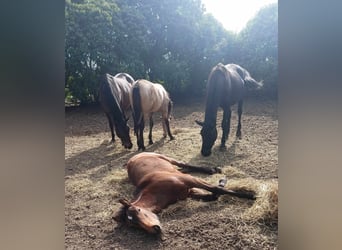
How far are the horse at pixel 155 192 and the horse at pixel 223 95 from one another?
75cm

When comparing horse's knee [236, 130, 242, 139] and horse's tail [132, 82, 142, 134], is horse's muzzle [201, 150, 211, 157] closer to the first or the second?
horse's knee [236, 130, 242, 139]

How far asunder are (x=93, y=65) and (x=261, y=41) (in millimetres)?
1735

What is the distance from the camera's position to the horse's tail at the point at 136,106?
2832 millimetres

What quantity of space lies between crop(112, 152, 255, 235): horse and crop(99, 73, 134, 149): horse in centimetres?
80

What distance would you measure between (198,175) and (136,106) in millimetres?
1067

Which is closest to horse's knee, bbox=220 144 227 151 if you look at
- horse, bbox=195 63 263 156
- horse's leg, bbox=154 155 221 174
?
horse, bbox=195 63 263 156

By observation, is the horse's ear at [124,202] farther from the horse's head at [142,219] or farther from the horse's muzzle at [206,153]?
the horse's muzzle at [206,153]

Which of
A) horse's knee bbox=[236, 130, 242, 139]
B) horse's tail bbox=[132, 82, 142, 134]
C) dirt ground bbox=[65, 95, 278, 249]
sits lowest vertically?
dirt ground bbox=[65, 95, 278, 249]

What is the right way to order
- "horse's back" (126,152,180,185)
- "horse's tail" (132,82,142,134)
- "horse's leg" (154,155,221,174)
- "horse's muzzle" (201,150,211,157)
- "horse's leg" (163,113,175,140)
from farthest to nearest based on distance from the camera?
"horse's leg" (163,113,175,140)
"horse's tail" (132,82,142,134)
"horse's muzzle" (201,150,211,157)
"horse's leg" (154,155,221,174)
"horse's back" (126,152,180,185)

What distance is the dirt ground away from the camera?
4.38 ft
